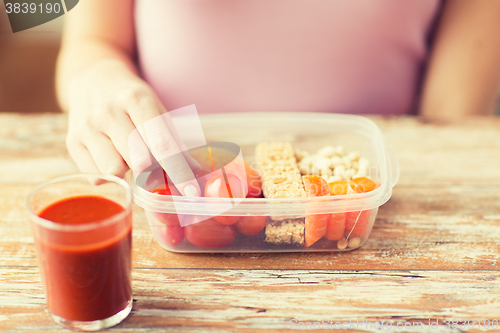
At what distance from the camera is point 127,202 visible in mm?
484

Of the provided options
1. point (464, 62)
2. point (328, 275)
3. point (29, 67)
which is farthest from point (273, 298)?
point (29, 67)

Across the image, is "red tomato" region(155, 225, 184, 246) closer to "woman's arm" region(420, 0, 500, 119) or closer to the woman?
the woman

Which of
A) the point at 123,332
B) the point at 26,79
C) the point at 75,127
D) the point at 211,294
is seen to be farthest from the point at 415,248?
the point at 26,79

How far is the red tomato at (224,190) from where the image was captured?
60 cm

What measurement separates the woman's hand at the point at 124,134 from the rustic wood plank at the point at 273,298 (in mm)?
147

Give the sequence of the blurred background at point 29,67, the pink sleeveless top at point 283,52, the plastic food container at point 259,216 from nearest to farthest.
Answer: the plastic food container at point 259,216, the pink sleeveless top at point 283,52, the blurred background at point 29,67

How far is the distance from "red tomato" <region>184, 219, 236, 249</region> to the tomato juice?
0.41ft

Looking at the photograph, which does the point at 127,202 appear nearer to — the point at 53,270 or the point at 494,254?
the point at 53,270

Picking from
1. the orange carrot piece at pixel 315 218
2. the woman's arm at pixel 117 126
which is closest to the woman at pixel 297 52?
the woman's arm at pixel 117 126

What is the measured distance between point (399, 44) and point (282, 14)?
1.12ft

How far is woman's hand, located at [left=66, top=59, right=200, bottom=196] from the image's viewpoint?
0.62 meters

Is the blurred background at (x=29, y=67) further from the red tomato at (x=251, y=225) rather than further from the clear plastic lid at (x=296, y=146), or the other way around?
the red tomato at (x=251, y=225)

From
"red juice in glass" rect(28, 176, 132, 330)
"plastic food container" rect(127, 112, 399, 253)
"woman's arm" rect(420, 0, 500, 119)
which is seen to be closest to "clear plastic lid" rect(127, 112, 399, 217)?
"plastic food container" rect(127, 112, 399, 253)

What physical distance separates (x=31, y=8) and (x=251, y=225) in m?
1.00
